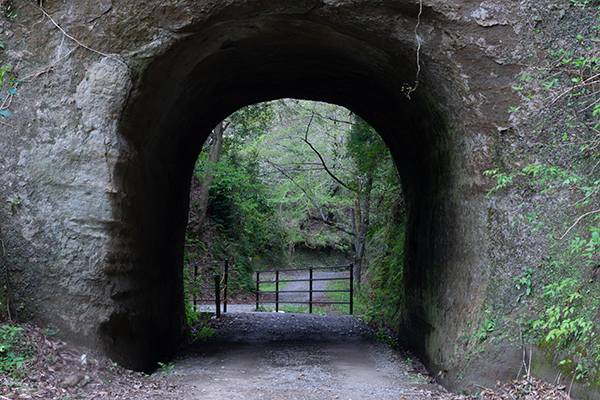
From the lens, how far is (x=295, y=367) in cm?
583

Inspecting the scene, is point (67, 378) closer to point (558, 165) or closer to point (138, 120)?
point (138, 120)

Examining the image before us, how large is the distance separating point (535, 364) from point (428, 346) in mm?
1980

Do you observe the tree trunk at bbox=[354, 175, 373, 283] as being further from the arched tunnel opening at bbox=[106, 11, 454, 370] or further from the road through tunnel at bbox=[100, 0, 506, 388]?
the road through tunnel at bbox=[100, 0, 506, 388]

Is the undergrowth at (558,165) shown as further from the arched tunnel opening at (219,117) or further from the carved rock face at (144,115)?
the arched tunnel opening at (219,117)

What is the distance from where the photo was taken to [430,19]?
463 centimetres

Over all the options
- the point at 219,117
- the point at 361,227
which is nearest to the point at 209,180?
the point at 361,227

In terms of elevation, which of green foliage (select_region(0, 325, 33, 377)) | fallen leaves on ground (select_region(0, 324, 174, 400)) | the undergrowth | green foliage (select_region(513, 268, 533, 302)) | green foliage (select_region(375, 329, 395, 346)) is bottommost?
green foliage (select_region(375, 329, 395, 346))

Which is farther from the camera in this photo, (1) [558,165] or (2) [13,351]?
(1) [558,165]

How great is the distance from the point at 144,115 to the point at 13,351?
2.54m

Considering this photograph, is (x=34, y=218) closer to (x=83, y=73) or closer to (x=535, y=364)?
(x=83, y=73)

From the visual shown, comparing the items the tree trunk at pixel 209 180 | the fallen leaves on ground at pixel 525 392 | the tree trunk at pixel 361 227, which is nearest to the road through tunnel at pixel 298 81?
the fallen leaves on ground at pixel 525 392

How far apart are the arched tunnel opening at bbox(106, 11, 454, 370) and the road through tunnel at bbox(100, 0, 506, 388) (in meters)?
0.02

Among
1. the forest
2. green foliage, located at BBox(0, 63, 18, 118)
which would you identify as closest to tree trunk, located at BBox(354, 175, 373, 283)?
the forest

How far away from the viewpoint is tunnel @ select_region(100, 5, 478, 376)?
4902mm
